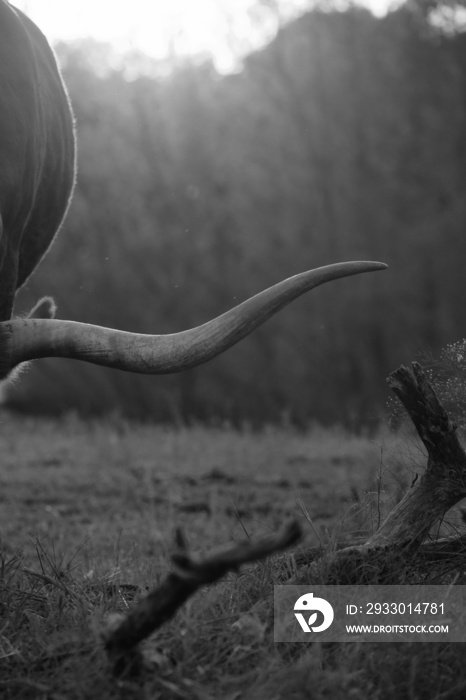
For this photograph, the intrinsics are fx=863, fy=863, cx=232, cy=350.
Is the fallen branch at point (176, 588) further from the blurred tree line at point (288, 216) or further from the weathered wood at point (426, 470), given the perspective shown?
the blurred tree line at point (288, 216)

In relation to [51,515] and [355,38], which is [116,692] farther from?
[355,38]

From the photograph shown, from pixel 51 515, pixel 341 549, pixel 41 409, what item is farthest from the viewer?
pixel 41 409

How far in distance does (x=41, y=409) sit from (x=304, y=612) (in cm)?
1478

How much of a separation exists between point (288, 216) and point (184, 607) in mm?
13122

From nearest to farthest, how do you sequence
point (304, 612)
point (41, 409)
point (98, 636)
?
point (98, 636) < point (304, 612) < point (41, 409)

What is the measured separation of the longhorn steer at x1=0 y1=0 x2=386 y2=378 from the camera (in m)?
2.60

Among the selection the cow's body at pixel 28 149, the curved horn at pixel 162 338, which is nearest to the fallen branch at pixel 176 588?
the curved horn at pixel 162 338

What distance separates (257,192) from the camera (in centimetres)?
1520

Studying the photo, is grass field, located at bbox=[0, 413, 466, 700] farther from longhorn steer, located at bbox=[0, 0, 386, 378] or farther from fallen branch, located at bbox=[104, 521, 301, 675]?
longhorn steer, located at bbox=[0, 0, 386, 378]

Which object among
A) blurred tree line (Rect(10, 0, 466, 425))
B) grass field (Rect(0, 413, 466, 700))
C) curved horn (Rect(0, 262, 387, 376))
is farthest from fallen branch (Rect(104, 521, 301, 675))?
blurred tree line (Rect(10, 0, 466, 425))

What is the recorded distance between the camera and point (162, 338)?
2652 mm

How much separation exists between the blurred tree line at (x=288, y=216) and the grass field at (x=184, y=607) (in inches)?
335

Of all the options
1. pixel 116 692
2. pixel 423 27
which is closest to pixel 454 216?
pixel 423 27

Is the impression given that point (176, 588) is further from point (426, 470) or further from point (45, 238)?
point (45, 238)
